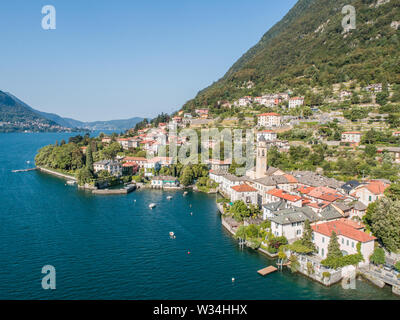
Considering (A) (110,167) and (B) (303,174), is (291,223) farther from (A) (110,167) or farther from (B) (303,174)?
(A) (110,167)

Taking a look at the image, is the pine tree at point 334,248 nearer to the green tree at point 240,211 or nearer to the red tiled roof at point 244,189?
the green tree at point 240,211

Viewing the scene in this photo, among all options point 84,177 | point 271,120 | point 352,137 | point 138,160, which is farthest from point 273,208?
point 271,120

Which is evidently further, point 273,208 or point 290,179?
point 290,179

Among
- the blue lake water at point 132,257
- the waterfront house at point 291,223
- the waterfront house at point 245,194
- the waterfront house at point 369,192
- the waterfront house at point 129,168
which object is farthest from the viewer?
the waterfront house at point 129,168

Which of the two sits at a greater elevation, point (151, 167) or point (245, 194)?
point (151, 167)

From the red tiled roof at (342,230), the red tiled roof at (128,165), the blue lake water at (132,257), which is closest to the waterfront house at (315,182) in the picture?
the red tiled roof at (342,230)

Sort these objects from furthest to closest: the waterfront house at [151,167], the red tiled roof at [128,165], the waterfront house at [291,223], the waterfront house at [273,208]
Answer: the red tiled roof at [128,165]
the waterfront house at [151,167]
the waterfront house at [273,208]
the waterfront house at [291,223]

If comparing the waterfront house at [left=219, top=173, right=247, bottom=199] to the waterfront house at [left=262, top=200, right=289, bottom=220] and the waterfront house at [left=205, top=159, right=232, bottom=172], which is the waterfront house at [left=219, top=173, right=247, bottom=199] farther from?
the waterfront house at [left=262, top=200, right=289, bottom=220]
